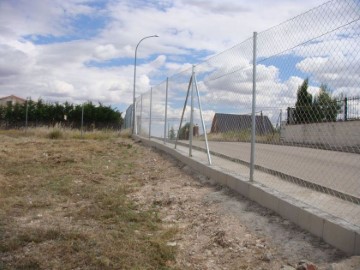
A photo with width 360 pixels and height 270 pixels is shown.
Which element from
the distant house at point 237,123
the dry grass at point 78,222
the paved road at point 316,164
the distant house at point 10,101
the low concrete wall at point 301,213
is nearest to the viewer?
the low concrete wall at point 301,213

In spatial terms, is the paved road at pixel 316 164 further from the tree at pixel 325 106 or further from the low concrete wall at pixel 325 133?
the tree at pixel 325 106

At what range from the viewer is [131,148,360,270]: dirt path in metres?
→ 4.32

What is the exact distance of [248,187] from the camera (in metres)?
6.53

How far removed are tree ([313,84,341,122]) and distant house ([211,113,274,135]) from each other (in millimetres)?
1394

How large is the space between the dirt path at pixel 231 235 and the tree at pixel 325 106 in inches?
48.4

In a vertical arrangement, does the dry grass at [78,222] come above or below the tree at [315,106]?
below

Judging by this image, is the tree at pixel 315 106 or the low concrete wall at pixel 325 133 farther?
the tree at pixel 315 106

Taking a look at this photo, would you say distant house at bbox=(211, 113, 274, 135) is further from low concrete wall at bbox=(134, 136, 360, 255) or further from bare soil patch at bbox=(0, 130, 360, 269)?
bare soil patch at bbox=(0, 130, 360, 269)

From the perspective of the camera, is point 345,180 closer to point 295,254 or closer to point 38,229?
point 295,254

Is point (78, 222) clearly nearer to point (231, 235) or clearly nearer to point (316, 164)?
point (231, 235)

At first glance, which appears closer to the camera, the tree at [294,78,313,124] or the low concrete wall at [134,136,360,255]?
the low concrete wall at [134,136,360,255]

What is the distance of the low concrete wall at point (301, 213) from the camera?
4129mm

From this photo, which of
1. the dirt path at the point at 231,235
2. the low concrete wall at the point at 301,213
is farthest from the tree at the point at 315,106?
the dirt path at the point at 231,235

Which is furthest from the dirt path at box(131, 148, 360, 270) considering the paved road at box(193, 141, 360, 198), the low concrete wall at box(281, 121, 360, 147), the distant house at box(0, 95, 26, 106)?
the distant house at box(0, 95, 26, 106)
